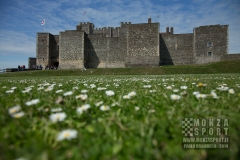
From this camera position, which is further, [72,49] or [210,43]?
[72,49]

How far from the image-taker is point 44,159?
0.75m

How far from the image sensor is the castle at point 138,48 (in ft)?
103

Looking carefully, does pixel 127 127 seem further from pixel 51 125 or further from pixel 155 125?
pixel 51 125

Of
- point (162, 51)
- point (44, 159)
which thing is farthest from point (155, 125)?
point (162, 51)

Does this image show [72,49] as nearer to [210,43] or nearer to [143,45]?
[143,45]

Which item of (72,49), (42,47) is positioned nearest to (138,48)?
(72,49)

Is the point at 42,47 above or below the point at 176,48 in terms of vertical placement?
above

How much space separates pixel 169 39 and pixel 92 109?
36538 millimetres

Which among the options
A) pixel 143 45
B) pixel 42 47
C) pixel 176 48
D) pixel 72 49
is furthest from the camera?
pixel 42 47

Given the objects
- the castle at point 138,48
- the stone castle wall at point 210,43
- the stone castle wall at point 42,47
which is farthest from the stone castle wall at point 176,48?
the stone castle wall at point 42,47

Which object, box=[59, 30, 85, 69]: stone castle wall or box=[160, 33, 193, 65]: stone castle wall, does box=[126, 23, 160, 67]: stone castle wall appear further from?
box=[59, 30, 85, 69]: stone castle wall

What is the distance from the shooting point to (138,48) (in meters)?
31.7

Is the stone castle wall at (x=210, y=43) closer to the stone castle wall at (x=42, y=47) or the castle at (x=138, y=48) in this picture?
the castle at (x=138, y=48)

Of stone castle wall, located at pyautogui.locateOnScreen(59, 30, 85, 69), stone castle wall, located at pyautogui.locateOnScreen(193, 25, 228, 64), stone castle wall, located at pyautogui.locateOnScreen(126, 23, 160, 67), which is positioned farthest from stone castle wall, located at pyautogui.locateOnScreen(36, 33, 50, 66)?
stone castle wall, located at pyautogui.locateOnScreen(193, 25, 228, 64)
